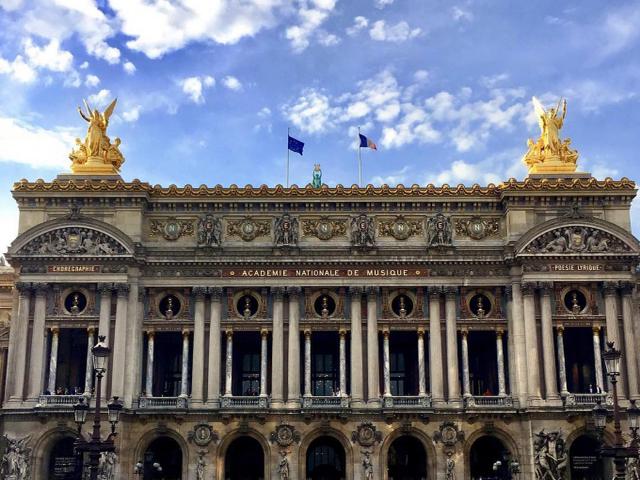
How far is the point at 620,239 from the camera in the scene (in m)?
54.6

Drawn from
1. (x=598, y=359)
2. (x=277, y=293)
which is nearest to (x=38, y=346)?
(x=277, y=293)

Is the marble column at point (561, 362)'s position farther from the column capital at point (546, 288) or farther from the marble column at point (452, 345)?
the marble column at point (452, 345)

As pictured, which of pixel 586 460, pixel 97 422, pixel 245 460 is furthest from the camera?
pixel 245 460

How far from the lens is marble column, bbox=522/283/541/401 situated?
172 feet

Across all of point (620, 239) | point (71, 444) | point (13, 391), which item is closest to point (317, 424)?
point (71, 444)

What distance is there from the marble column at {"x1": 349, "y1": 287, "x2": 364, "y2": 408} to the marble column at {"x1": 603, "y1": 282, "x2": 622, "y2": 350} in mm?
15100

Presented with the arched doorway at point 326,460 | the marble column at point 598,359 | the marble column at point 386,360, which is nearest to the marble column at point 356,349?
the marble column at point 386,360

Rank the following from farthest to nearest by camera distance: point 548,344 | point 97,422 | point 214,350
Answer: point 214,350 → point 548,344 → point 97,422

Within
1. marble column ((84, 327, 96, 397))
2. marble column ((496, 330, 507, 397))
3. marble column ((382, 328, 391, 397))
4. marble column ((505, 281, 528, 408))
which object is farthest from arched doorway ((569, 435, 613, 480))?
marble column ((84, 327, 96, 397))

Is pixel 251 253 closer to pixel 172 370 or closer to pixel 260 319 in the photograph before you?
pixel 260 319

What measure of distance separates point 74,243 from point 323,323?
1631 centimetres

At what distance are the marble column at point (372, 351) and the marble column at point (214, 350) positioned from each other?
9236 millimetres

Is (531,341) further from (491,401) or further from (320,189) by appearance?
(320,189)

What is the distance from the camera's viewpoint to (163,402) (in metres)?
Result: 53.3
